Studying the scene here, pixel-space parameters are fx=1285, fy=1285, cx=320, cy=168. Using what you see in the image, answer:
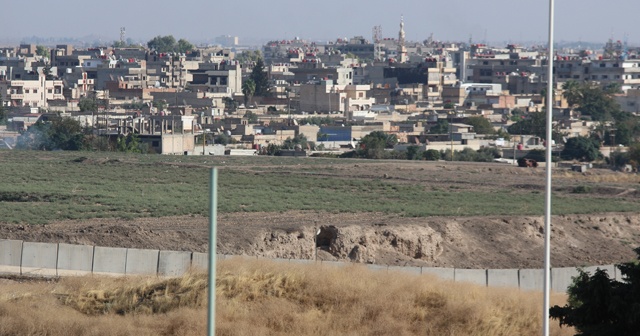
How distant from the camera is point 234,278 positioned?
17844mm

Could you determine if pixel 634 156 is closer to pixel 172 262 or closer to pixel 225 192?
Result: pixel 225 192

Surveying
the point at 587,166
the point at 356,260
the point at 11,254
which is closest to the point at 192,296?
the point at 11,254

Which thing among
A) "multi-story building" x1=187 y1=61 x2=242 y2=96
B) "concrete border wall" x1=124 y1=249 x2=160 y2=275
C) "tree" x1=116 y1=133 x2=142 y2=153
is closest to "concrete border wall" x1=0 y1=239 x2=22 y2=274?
"concrete border wall" x1=124 y1=249 x2=160 y2=275

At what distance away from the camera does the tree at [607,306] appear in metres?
13.4

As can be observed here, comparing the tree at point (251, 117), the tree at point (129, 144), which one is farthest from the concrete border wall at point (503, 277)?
the tree at point (251, 117)

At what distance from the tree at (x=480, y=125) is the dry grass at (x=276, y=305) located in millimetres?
59427

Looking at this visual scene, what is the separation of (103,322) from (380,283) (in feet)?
13.0

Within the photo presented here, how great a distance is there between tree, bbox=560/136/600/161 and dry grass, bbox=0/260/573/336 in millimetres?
42379

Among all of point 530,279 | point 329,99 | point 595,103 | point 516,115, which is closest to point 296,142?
point 516,115

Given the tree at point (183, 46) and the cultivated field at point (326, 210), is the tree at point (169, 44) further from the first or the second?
the cultivated field at point (326, 210)

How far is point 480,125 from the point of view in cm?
7862

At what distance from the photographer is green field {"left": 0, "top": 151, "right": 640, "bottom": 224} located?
3070 centimetres

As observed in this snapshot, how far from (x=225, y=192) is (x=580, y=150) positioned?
2920 cm

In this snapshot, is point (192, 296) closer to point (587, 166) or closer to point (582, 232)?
point (582, 232)
